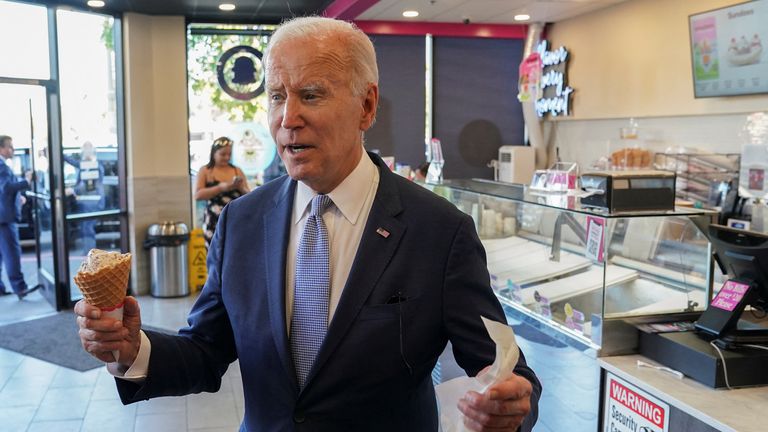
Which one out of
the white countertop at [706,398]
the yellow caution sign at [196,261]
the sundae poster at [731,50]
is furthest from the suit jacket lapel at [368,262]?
the yellow caution sign at [196,261]

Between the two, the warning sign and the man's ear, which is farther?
the warning sign

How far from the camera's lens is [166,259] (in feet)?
26.0

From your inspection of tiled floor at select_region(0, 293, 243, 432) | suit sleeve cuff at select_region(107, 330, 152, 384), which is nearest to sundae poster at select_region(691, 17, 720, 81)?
tiled floor at select_region(0, 293, 243, 432)

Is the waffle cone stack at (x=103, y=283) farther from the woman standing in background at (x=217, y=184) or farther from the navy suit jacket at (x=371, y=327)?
the woman standing in background at (x=217, y=184)

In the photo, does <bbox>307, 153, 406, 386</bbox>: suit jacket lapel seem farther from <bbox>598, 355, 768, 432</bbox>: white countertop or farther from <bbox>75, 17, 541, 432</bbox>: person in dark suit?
<bbox>598, 355, 768, 432</bbox>: white countertop

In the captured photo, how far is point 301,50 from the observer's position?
4.68 ft

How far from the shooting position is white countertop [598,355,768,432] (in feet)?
6.71

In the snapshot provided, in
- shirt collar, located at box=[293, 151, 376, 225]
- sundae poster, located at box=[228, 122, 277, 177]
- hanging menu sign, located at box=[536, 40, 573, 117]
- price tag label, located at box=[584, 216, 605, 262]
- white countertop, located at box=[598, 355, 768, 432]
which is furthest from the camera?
sundae poster, located at box=[228, 122, 277, 177]

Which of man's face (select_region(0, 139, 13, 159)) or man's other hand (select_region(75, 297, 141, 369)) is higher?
man's face (select_region(0, 139, 13, 159))

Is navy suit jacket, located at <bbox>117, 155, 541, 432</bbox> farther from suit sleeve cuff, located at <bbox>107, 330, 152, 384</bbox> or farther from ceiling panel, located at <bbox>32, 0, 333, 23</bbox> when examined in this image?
ceiling panel, located at <bbox>32, 0, 333, 23</bbox>

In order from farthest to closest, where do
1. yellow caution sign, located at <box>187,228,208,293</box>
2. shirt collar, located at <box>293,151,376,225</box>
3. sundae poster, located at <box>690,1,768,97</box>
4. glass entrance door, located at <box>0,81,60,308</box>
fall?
yellow caution sign, located at <box>187,228,208,293</box> < glass entrance door, located at <box>0,81,60,308</box> < sundae poster, located at <box>690,1,768,97</box> < shirt collar, located at <box>293,151,376,225</box>

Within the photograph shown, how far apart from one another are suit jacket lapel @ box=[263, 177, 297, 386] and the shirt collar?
0.03m

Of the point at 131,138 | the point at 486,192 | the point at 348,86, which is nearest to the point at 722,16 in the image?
the point at 486,192

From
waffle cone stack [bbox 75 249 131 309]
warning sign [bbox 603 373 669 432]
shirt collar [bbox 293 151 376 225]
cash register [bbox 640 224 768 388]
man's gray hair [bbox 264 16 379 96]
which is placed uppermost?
man's gray hair [bbox 264 16 379 96]
